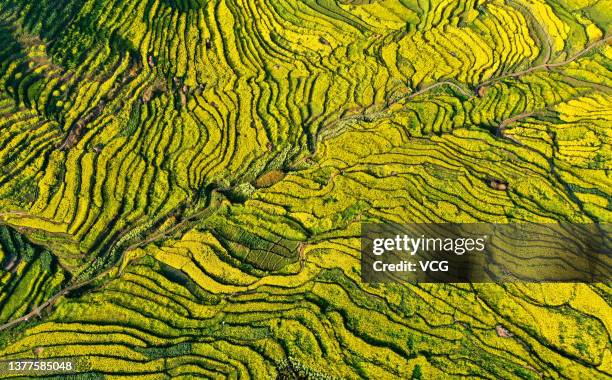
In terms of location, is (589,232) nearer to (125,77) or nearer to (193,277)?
(193,277)

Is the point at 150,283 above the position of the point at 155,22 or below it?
below

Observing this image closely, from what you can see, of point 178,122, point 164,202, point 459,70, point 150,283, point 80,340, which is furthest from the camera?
point 459,70

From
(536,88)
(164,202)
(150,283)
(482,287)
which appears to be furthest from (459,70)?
(150,283)

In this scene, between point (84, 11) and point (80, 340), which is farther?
point (84, 11)

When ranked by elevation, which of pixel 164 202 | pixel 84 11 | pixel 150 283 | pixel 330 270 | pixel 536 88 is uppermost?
pixel 84 11

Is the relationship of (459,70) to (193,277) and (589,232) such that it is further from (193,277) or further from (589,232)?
(193,277)

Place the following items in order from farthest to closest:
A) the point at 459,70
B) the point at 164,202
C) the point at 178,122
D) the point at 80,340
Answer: the point at 459,70
the point at 178,122
the point at 164,202
the point at 80,340

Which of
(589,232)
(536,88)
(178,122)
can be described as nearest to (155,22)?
(178,122)
